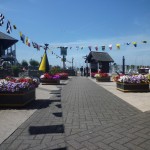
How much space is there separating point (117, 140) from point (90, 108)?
13.1ft

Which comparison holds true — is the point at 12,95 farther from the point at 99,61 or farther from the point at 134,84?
the point at 99,61

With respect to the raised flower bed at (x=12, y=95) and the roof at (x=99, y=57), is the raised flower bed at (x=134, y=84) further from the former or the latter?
the roof at (x=99, y=57)

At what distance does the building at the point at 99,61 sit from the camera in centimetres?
4222

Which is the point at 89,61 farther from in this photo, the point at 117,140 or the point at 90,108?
the point at 117,140

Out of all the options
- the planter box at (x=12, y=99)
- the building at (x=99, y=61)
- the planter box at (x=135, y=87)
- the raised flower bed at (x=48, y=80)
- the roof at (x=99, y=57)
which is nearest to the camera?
the planter box at (x=12, y=99)

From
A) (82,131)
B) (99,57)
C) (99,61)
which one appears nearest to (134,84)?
(82,131)

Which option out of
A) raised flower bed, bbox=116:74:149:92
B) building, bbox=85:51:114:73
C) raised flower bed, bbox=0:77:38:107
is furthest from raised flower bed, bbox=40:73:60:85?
building, bbox=85:51:114:73

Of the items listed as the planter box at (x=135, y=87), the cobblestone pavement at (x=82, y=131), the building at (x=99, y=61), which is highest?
the building at (x=99, y=61)

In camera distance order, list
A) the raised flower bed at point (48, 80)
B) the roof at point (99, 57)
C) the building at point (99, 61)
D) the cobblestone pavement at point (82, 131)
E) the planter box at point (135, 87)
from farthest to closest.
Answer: the building at point (99, 61) < the roof at point (99, 57) < the raised flower bed at point (48, 80) < the planter box at point (135, 87) < the cobblestone pavement at point (82, 131)

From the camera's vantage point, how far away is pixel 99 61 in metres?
42.0

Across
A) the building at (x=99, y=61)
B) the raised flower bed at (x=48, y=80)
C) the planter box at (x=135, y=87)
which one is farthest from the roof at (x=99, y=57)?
the planter box at (x=135, y=87)

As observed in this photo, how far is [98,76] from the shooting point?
27.9 metres

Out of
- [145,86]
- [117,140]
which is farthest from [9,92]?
[145,86]

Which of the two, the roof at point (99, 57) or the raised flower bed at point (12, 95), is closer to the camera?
the raised flower bed at point (12, 95)
